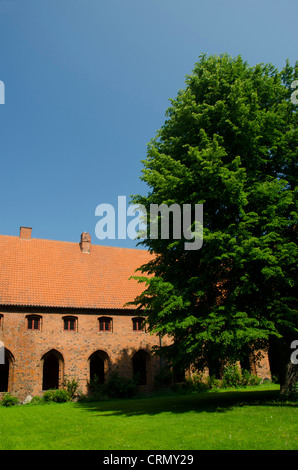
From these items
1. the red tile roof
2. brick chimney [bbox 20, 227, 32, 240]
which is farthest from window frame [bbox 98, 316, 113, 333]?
brick chimney [bbox 20, 227, 32, 240]

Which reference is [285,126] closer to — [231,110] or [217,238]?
[231,110]

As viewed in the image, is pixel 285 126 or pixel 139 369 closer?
pixel 285 126

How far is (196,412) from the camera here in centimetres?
1323

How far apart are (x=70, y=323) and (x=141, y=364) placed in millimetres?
6291

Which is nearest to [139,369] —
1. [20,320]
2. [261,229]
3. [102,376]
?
[102,376]

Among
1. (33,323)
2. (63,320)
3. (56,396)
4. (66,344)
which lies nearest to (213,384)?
(66,344)

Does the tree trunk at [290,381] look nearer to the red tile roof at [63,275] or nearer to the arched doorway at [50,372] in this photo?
the red tile roof at [63,275]

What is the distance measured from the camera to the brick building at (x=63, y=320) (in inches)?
877

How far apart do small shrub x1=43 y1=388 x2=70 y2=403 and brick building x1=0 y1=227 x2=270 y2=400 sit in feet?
3.00

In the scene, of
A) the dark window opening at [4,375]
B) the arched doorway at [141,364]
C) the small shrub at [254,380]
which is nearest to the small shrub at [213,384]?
the small shrub at [254,380]

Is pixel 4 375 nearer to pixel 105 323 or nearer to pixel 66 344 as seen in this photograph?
pixel 66 344

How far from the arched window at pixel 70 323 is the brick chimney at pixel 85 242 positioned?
686 cm

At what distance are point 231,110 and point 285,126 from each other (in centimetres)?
281
